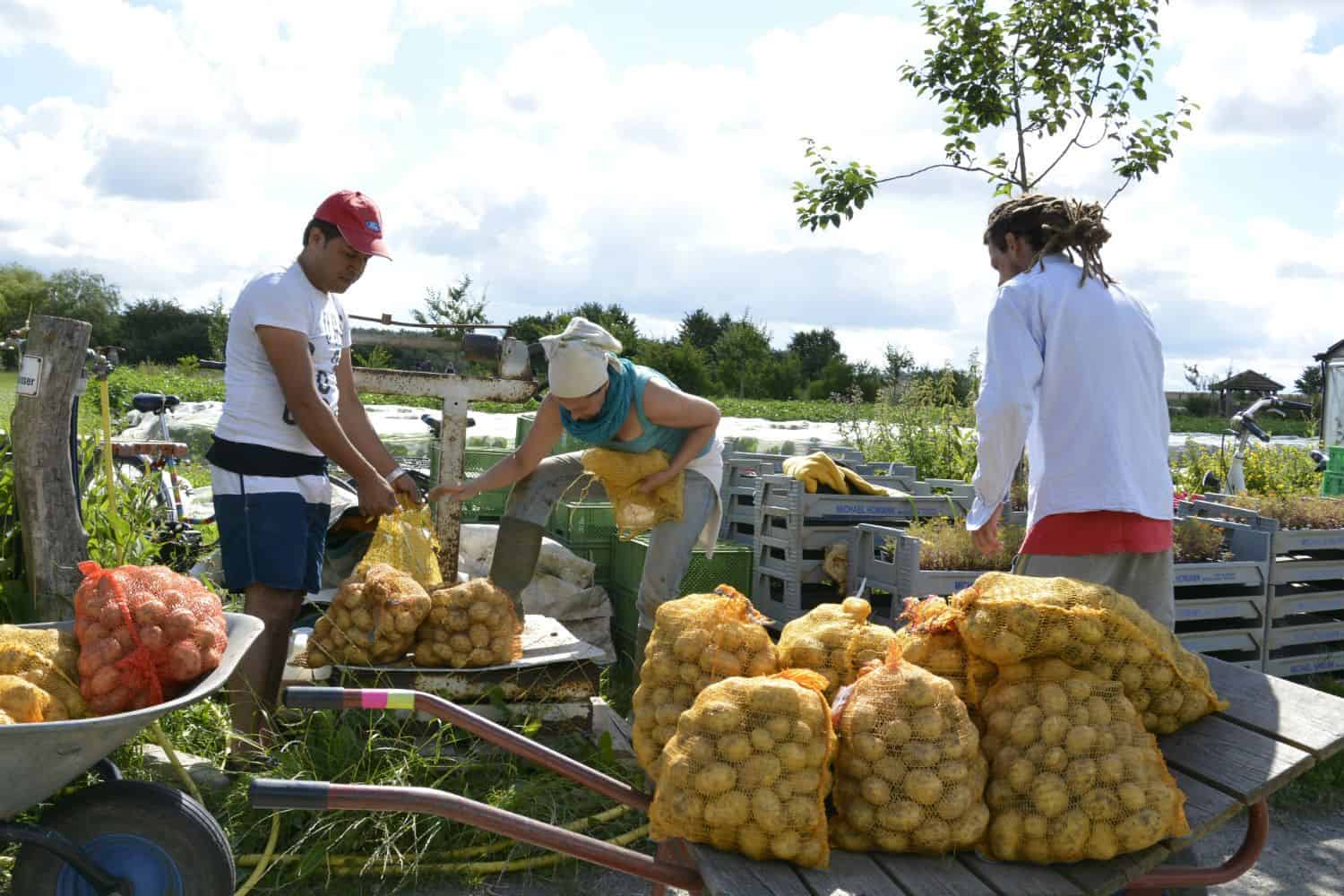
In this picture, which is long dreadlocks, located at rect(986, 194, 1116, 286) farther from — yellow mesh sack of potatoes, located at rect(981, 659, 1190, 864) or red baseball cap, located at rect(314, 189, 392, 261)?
red baseball cap, located at rect(314, 189, 392, 261)

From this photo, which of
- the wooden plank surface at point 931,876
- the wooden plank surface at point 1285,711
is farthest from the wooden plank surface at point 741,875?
the wooden plank surface at point 1285,711

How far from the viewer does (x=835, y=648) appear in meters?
2.24

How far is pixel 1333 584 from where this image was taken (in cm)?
553

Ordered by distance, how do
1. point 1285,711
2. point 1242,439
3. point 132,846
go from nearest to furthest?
1. point 1285,711
2. point 132,846
3. point 1242,439

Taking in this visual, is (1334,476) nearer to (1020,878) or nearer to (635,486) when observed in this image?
(635,486)

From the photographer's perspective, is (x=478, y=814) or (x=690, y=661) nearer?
(x=478, y=814)

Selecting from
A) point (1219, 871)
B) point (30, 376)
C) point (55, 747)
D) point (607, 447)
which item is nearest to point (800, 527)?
point (607, 447)

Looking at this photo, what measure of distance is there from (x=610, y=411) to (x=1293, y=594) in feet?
11.8

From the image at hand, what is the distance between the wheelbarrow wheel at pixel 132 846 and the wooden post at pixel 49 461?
2049 millimetres

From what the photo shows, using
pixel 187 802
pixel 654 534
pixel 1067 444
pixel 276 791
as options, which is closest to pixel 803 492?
pixel 654 534

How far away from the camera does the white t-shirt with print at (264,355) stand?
331 centimetres

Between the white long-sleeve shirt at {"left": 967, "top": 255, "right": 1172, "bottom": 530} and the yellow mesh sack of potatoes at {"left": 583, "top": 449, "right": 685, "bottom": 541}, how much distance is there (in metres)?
1.45

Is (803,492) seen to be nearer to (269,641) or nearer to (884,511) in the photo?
(884,511)

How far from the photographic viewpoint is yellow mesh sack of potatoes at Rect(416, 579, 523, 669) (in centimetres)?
364
